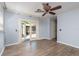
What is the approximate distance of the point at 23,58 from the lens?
88 cm

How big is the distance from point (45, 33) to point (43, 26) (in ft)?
1.69

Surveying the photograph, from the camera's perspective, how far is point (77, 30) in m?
3.56

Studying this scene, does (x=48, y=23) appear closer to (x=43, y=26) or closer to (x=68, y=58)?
(x=43, y=26)

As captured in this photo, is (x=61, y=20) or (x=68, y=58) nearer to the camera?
(x=68, y=58)

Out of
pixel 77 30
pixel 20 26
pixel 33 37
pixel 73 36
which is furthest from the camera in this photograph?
pixel 33 37

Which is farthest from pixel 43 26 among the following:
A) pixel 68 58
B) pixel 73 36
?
pixel 68 58

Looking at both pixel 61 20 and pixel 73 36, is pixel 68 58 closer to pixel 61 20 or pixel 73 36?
pixel 73 36

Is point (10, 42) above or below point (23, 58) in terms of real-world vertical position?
below

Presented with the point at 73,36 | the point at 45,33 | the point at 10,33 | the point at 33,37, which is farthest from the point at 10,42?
the point at 45,33

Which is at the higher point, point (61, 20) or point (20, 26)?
point (61, 20)

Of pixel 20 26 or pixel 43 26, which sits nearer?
pixel 20 26

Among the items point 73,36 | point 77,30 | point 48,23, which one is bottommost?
point 73,36

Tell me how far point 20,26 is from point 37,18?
1819mm

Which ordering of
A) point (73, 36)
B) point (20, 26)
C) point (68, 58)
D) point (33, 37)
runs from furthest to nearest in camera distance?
point (33, 37) → point (20, 26) → point (73, 36) → point (68, 58)
